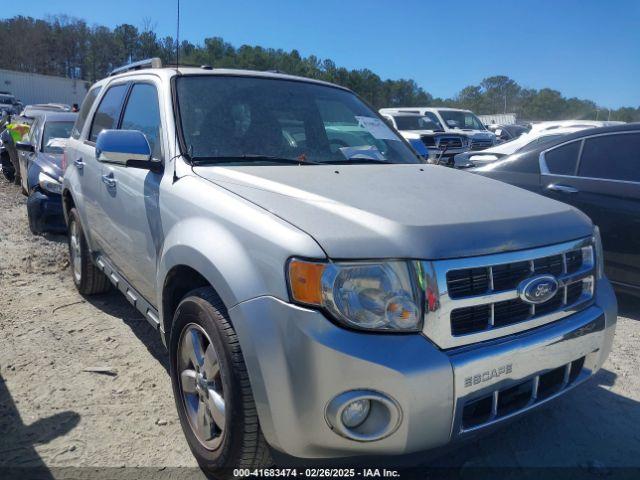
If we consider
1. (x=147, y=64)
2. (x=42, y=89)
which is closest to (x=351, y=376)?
(x=147, y=64)

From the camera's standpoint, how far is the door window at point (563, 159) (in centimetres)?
481

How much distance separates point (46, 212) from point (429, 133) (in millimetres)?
10989

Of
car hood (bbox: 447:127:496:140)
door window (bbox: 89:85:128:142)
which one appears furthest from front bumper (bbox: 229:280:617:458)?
car hood (bbox: 447:127:496:140)

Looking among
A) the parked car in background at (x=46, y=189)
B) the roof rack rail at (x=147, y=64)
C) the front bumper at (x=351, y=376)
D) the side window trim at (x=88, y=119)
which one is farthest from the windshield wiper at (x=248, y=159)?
the parked car in background at (x=46, y=189)

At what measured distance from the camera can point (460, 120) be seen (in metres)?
18.3

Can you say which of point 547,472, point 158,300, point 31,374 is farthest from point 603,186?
point 31,374

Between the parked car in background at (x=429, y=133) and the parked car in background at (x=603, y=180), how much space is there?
778 centimetres

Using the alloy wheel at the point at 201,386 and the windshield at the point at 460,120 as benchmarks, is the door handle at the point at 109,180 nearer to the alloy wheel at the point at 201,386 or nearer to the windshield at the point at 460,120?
the alloy wheel at the point at 201,386

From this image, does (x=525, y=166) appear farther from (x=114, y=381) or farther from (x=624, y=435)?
(x=114, y=381)

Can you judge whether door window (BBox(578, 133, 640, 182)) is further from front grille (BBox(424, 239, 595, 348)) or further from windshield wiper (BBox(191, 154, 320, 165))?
windshield wiper (BBox(191, 154, 320, 165))

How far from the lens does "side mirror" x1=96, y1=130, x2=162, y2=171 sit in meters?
2.76

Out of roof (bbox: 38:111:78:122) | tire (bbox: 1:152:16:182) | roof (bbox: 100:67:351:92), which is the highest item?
roof (bbox: 100:67:351:92)

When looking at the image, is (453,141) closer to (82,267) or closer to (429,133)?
(429,133)

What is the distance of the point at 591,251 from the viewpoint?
7.86 feet
